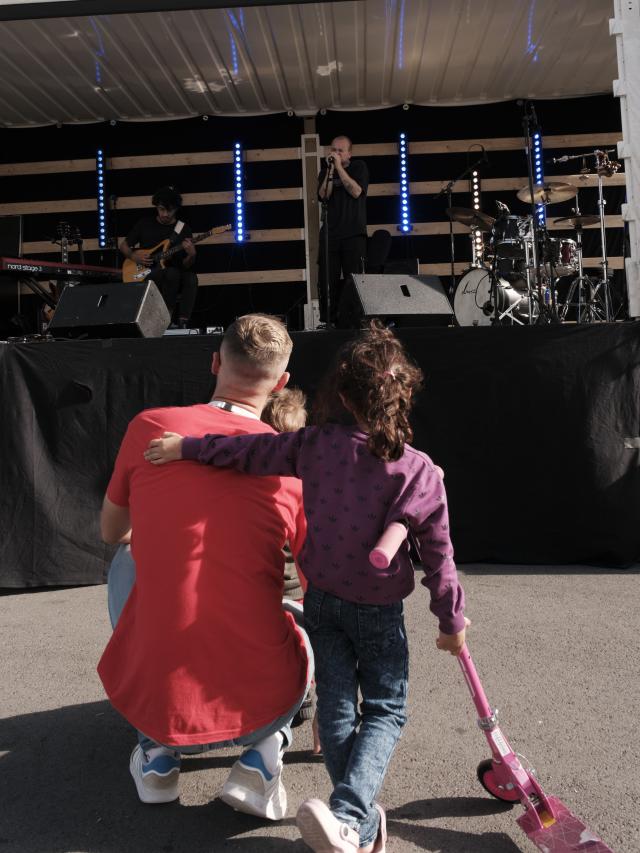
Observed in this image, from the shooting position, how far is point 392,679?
2.04m

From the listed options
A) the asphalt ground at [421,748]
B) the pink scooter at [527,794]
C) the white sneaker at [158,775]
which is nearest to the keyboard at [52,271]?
the asphalt ground at [421,748]

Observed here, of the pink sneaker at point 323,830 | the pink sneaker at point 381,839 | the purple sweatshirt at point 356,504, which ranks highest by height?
the purple sweatshirt at point 356,504

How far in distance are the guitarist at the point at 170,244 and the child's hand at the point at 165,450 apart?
23.8 ft

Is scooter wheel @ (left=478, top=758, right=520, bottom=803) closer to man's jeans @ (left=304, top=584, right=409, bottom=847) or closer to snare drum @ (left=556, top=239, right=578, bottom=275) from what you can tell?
man's jeans @ (left=304, top=584, right=409, bottom=847)

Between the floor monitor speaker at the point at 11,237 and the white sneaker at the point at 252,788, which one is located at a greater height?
the floor monitor speaker at the point at 11,237

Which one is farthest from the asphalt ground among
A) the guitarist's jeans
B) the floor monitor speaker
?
the floor monitor speaker

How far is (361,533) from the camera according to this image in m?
2.00

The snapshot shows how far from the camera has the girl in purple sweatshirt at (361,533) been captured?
6.46 feet

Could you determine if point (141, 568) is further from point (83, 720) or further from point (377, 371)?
point (83, 720)

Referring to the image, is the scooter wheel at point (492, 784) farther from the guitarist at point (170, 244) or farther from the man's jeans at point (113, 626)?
the guitarist at point (170, 244)

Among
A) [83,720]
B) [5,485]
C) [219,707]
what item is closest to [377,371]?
[219,707]

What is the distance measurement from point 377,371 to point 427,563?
1.59 ft

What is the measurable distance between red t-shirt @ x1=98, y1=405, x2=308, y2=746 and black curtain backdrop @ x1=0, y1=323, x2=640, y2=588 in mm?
2584

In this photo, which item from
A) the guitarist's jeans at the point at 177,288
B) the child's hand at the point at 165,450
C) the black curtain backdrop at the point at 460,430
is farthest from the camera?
the guitarist's jeans at the point at 177,288
